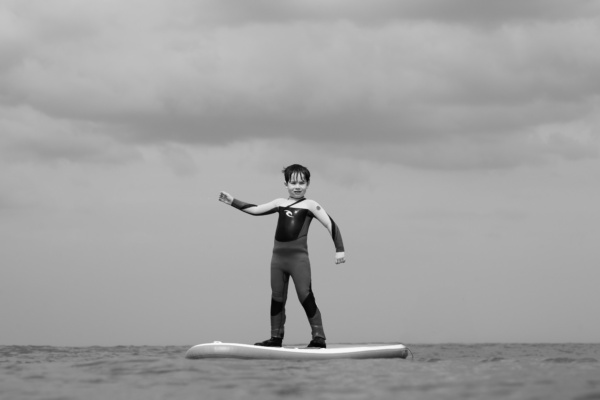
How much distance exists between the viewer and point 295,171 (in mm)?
10625

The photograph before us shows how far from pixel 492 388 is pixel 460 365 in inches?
88.0

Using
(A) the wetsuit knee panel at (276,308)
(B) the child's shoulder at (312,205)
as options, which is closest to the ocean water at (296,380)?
(A) the wetsuit knee panel at (276,308)

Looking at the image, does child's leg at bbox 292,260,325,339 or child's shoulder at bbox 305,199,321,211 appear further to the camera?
child's shoulder at bbox 305,199,321,211

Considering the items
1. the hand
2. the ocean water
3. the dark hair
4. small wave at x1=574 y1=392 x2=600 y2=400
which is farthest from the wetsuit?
small wave at x1=574 y1=392 x2=600 y2=400

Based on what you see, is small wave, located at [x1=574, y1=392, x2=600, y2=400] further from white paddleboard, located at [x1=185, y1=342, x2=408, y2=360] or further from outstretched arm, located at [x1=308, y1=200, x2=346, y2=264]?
outstretched arm, located at [x1=308, y1=200, x2=346, y2=264]

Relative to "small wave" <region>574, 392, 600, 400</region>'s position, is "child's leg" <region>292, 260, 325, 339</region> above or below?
above

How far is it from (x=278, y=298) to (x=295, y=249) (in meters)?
0.73

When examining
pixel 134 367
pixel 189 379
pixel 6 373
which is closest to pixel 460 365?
pixel 189 379

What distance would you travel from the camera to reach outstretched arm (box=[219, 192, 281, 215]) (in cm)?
1073

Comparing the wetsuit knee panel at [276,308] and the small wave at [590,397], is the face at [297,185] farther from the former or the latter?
the small wave at [590,397]

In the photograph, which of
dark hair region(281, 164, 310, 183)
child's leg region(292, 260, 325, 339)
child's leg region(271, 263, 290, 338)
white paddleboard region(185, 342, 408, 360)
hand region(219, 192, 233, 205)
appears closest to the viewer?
white paddleboard region(185, 342, 408, 360)

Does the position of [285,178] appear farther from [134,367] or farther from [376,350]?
[134,367]

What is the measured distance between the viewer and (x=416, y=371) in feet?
24.2

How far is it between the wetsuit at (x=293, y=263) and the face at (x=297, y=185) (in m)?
0.13
